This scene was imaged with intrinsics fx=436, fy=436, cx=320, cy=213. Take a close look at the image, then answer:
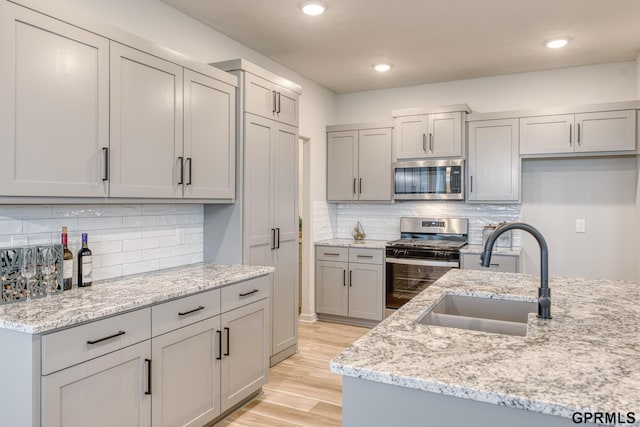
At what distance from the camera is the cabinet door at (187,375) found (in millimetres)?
2146

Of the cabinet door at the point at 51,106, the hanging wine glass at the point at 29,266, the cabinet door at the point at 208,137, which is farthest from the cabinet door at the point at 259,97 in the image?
the hanging wine glass at the point at 29,266

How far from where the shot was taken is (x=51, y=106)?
1947mm

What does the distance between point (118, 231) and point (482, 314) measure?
6.93 ft

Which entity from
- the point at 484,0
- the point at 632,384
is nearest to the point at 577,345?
the point at 632,384

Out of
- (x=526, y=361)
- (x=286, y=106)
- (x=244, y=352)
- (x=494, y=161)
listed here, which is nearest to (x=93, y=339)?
(x=244, y=352)

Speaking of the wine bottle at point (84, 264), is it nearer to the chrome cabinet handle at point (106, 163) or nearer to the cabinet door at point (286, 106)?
the chrome cabinet handle at point (106, 163)

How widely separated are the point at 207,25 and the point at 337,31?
100cm

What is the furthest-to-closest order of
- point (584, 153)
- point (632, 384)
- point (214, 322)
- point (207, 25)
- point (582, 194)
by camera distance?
point (582, 194)
point (584, 153)
point (207, 25)
point (214, 322)
point (632, 384)

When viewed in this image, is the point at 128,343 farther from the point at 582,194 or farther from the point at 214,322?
the point at 582,194

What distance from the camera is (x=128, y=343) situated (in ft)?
6.48

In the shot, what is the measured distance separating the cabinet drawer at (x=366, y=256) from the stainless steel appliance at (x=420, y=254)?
0.32 feet

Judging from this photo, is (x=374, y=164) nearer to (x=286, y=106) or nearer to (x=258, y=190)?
(x=286, y=106)

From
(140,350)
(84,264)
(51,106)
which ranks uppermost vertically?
(51,106)

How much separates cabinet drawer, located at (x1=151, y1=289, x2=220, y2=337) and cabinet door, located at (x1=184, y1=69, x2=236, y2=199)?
0.69 metres
